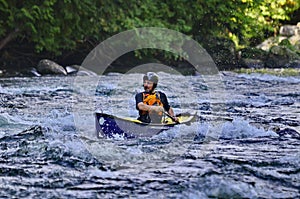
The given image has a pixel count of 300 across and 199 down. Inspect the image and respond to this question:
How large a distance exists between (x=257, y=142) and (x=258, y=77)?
9031 mm

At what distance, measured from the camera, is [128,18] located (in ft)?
59.1

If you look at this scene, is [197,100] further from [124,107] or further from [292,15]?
[292,15]

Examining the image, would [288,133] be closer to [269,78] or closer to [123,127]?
[123,127]

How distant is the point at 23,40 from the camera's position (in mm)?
18781

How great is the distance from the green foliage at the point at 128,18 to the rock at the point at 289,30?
0.32 m

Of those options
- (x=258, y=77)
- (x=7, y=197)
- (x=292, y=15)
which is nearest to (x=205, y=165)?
(x=7, y=197)

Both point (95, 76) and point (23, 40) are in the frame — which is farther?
point (23, 40)

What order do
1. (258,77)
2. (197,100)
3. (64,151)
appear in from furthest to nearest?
(258,77), (197,100), (64,151)

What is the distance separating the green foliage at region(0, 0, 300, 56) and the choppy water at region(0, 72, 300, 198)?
7.01 meters

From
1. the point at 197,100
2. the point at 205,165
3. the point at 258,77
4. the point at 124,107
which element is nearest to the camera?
the point at 205,165

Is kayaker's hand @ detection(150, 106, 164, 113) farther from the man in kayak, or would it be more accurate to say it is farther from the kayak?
the kayak

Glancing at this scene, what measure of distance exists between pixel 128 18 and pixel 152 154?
41.7 ft

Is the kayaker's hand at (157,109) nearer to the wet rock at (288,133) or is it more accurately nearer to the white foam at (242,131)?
the white foam at (242,131)

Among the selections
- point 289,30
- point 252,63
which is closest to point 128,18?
point 252,63
